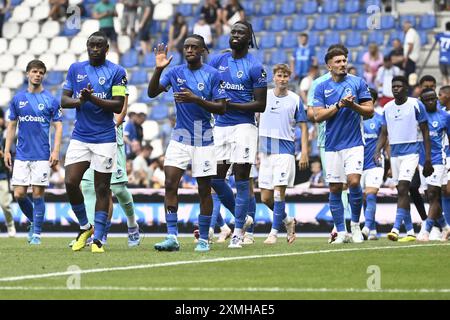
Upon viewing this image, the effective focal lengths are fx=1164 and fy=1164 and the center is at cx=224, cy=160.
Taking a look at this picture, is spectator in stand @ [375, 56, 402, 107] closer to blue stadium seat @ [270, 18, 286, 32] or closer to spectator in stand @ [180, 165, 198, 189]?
spectator in stand @ [180, 165, 198, 189]

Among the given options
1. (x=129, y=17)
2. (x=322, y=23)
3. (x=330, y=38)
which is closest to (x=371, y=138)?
(x=330, y=38)

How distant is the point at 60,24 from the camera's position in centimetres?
3334

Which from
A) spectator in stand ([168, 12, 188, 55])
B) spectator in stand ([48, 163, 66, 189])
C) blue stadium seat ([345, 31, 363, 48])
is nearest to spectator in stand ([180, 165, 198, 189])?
spectator in stand ([48, 163, 66, 189])

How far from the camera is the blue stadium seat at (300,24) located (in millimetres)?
30047

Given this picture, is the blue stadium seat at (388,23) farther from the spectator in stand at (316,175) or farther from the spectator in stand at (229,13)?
the spectator in stand at (316,175)

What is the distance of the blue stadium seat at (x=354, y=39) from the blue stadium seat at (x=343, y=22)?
0.47m

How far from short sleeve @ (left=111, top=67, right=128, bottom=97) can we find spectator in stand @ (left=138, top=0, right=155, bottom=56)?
17346 millimetres

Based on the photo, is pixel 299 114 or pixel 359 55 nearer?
pixel 299 114

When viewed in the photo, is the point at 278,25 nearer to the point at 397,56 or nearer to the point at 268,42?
the point at 268,42

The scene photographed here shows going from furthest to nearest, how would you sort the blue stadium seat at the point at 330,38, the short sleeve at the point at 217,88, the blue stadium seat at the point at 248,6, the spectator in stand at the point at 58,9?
1. the spectator in stand at the point at 58,9
2. the blue stadium seat at the point at 248,6
3. the blue stadium seat at the point at 330,38
4. the short sleeve at the point at 217,88

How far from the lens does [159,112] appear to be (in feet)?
96.6

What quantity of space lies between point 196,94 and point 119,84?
0.99m

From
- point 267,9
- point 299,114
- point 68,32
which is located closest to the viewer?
point 299,114

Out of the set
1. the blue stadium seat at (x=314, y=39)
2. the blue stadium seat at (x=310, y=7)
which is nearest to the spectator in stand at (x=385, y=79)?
the blue stadium seat at (x=314, y=39)
